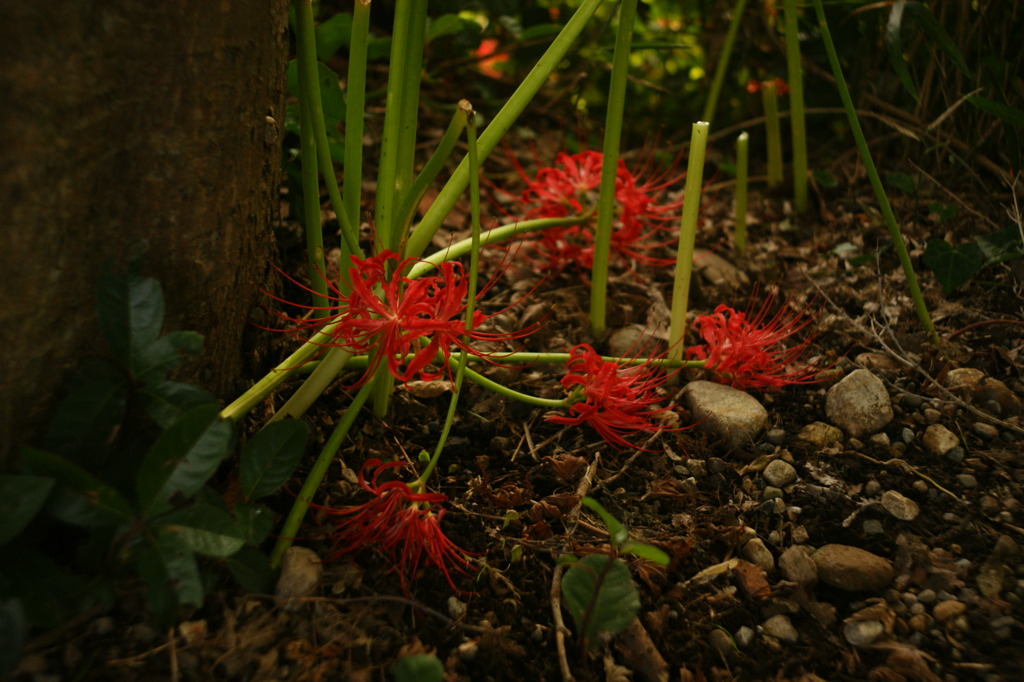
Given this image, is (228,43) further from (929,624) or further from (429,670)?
(929,624)

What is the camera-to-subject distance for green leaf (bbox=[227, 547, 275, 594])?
3.05 ft

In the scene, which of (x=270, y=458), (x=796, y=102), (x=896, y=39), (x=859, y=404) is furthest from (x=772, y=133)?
(x=270, y=458)

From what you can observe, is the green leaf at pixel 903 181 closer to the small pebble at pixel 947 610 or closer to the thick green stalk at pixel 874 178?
the thick green stalk at pixel 874 178

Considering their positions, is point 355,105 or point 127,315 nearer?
point 127,315

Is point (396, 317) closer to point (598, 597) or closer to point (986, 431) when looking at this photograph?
point (598, 597)

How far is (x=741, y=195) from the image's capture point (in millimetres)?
1819

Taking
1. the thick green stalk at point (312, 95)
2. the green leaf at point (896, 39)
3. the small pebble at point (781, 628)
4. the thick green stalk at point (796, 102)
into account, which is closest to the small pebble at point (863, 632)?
the small pebble at point (781, 628)

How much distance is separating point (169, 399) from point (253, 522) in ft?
0.56

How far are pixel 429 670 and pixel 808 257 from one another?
138cm

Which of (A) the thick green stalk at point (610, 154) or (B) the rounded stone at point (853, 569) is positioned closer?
(B) the rounded stone at point (853, 569)

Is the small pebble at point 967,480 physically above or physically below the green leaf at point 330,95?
below

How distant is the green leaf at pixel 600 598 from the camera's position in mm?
940

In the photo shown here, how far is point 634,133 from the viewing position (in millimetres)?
2396

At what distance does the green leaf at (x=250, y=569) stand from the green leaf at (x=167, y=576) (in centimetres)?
10
